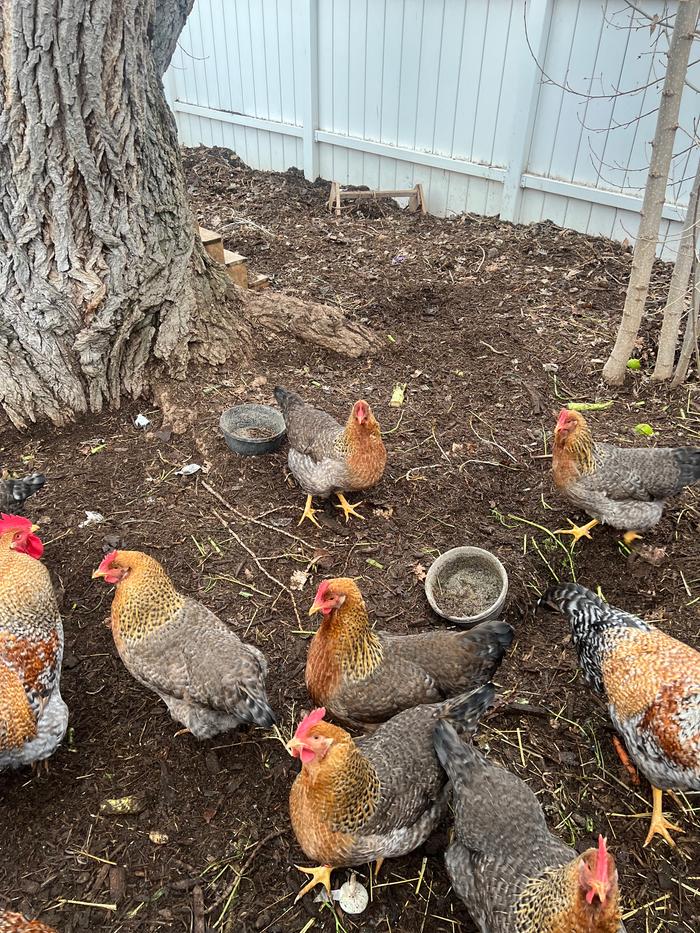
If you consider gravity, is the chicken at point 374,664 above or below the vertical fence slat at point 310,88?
below

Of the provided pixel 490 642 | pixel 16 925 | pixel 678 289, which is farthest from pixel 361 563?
pixel 678 289

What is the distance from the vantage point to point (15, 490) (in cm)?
349

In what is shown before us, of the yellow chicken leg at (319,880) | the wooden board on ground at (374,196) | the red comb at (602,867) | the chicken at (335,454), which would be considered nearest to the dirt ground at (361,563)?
the yellow chicken leg at (319,880)

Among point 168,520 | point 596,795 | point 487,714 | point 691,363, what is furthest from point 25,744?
point 691,363

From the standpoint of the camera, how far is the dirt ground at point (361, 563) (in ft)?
8.00

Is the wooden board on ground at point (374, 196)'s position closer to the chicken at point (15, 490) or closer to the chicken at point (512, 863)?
the chicken at point (15, 490)

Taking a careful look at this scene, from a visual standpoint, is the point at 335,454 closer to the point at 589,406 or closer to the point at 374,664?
the point at 374,664

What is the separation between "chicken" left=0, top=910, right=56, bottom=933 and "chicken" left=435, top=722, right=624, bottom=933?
53.6 inches

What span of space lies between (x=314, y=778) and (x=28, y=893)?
1214 mm

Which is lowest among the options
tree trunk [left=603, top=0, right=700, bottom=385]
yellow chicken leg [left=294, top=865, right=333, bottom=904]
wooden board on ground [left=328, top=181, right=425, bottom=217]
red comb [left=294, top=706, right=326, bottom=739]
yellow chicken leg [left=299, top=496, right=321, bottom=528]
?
yellow chicken leg [left=294, top=865, right=333, bottom=904]

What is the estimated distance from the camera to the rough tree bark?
345 cm

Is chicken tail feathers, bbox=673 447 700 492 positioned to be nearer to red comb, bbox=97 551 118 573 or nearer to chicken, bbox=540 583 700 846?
chicken, bbox=540 583 700 846

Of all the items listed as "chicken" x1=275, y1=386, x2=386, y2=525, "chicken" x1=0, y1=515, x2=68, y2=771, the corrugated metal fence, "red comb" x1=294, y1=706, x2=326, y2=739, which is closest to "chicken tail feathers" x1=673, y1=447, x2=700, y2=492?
"chicken" x1=275, y1=386, x2=386, y2=525

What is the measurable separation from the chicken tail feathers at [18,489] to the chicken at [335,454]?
145cm
